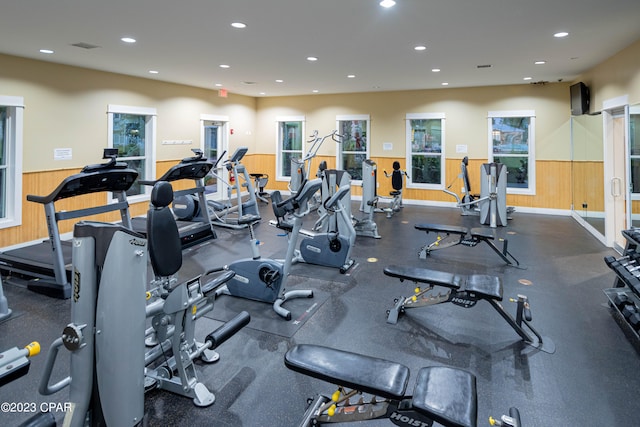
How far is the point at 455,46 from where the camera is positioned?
4.83 metres

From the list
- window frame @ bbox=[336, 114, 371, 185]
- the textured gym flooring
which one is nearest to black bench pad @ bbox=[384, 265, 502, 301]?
the textured gym flooring

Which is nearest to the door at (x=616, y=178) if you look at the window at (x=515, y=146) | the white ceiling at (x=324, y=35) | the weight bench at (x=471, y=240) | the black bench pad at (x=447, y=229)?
the white ceiling at (x=324, y=35)

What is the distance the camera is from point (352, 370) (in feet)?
5.76

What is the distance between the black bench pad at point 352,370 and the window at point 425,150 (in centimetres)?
774

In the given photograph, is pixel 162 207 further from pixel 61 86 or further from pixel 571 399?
pixel 61 86

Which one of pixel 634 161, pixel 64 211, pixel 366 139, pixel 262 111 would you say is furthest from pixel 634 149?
pixel 262 111

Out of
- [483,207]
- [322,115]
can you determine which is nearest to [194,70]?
[322,115]

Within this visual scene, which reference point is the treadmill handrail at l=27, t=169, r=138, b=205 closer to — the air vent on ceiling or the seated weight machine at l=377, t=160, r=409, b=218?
the air vent on ceiling

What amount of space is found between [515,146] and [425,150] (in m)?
1.92

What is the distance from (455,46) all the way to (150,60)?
425cm

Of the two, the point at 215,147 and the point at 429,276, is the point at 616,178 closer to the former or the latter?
the point at 429,276

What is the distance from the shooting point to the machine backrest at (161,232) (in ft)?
6.78

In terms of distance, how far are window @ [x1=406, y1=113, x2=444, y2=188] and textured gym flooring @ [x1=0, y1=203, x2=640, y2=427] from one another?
4310mm

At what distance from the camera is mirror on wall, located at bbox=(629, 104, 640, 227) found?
15.2ft
